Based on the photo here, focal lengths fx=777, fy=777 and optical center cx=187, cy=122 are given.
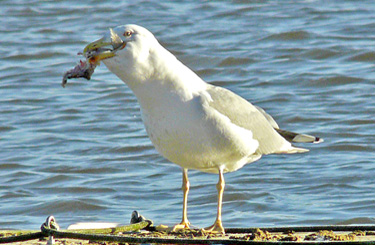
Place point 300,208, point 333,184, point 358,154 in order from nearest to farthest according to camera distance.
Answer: point 300,208 < point 333,184 < point 358,154

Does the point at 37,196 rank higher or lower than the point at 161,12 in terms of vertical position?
lower

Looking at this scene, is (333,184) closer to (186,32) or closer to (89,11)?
(186,32)

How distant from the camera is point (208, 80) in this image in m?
11.1

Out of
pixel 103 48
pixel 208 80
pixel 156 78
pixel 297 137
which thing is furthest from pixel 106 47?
pixel 208 80

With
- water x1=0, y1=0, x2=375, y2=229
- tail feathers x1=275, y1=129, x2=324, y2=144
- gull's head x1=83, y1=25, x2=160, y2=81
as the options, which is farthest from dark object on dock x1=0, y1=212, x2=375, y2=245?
water x1=0, y1=0, x2=375, y2=229

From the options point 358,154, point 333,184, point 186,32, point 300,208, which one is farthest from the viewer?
point 186,32

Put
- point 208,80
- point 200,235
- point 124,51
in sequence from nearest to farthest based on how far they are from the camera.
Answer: point 124,51 < point 200,235 < point 208,80

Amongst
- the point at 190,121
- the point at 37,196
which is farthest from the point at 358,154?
the point at 190,121

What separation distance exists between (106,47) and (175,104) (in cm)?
48

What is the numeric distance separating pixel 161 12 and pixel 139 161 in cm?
662

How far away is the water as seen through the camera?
22.9 feet

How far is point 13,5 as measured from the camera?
16.1 meters

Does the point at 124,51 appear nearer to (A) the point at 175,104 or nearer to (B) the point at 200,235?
(A) the point at 175,104

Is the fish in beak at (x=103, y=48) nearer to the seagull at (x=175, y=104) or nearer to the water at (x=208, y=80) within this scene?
the seagull at (x=175, y=104)
